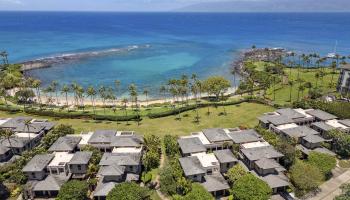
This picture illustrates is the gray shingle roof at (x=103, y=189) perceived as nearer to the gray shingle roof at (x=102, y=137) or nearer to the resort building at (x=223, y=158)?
the resort building at (x=223, y=158)

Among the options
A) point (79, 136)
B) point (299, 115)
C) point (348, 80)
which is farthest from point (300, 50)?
point (79, 136)

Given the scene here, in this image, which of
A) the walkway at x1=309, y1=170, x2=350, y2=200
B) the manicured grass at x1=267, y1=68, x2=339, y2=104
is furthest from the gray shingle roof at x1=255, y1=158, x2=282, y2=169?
the manicured grass at x1=267, y1=68, x2=339, y2=104

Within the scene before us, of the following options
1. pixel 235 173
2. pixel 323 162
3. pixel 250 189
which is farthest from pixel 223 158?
pixel 323 162

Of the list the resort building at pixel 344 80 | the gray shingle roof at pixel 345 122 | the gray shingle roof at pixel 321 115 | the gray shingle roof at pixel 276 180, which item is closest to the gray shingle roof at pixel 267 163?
the gray shingle roof at pixel 276 180

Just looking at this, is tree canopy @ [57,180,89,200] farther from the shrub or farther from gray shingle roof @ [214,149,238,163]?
the shrub

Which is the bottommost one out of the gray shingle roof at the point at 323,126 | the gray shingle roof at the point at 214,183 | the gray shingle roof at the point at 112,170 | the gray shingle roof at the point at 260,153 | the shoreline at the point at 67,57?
the gray shingle roof at the point at 214,183

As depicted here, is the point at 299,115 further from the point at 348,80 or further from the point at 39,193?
the point at 39,193
